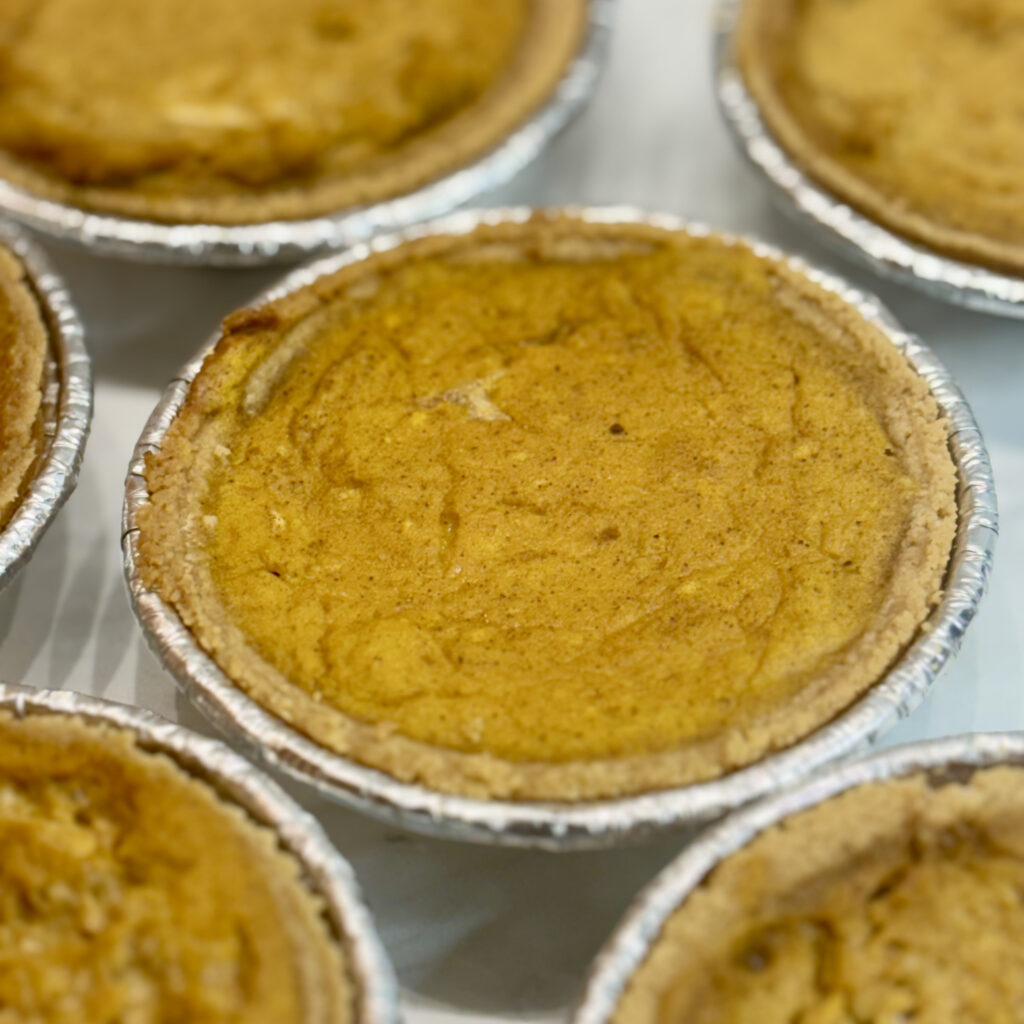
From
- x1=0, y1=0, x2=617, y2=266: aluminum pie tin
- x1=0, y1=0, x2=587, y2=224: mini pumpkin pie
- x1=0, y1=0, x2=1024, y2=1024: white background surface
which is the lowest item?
x1=0, y1=0, x2=1024, y2=1024: white background surface

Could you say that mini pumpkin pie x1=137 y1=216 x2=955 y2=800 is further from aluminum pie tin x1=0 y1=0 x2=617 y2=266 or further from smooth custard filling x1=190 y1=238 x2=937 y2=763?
aluminum pie tin x1=0 y1=0 x2=617 y2=266

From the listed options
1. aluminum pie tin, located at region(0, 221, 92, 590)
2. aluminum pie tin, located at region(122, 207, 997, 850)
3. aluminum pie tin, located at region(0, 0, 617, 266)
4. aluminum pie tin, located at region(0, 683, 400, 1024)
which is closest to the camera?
aluminum pie tin, located at region(0, 683, 400, 1024)

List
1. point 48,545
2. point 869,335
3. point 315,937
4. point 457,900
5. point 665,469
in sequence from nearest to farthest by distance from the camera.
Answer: point 315,937 < point 457,900 < point 665,469 < point 869,335 < point 48,545

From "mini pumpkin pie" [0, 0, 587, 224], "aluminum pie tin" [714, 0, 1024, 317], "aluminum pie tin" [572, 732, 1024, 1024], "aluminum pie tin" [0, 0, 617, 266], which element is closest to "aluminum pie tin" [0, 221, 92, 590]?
"aluminum pie tin" [0, 0, 617, 266]

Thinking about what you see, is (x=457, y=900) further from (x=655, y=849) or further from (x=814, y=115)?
(x=814, y=115)

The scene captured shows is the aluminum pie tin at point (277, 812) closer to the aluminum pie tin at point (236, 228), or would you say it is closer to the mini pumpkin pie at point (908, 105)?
the aluminum pie tin at point (236, 228)

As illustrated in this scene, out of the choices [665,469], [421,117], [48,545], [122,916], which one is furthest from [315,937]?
[421,117]

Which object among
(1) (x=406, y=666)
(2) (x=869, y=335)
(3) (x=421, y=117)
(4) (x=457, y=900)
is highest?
(3) (x=421, y=117)
